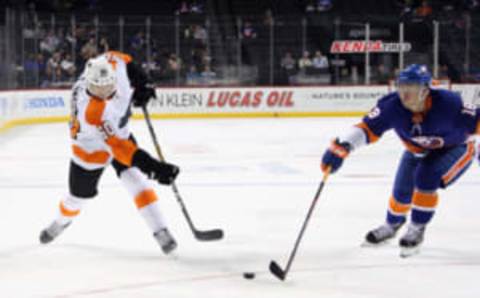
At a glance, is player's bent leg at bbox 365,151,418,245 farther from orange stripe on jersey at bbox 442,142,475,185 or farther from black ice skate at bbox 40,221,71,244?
black ice skate at bbox 40,221,71,244

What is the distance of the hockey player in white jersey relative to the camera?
12.3ft

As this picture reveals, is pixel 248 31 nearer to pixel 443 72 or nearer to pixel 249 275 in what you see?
pixel 443 72

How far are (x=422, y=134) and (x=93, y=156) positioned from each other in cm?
163

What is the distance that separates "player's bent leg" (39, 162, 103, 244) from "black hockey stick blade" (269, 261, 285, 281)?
1088 mm

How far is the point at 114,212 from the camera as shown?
5312mm

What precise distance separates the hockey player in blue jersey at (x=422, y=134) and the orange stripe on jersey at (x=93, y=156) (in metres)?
1.10

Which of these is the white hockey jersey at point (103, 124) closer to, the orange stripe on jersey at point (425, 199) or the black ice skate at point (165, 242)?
the black ice skate at point (165, 242)

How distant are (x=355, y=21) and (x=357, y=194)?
8082 mm

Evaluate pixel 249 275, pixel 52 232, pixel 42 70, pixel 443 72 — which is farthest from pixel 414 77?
pixel 443 72

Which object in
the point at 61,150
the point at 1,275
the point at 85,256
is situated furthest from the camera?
the point at 61,150

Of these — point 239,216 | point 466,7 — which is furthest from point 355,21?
point 239,216

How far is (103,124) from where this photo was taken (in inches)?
148

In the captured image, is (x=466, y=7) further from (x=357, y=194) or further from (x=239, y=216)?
(x=239, y=216)

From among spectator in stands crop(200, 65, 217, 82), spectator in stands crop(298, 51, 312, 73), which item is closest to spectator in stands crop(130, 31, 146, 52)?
spectator in stands crop(200, 65, 217, 82)
